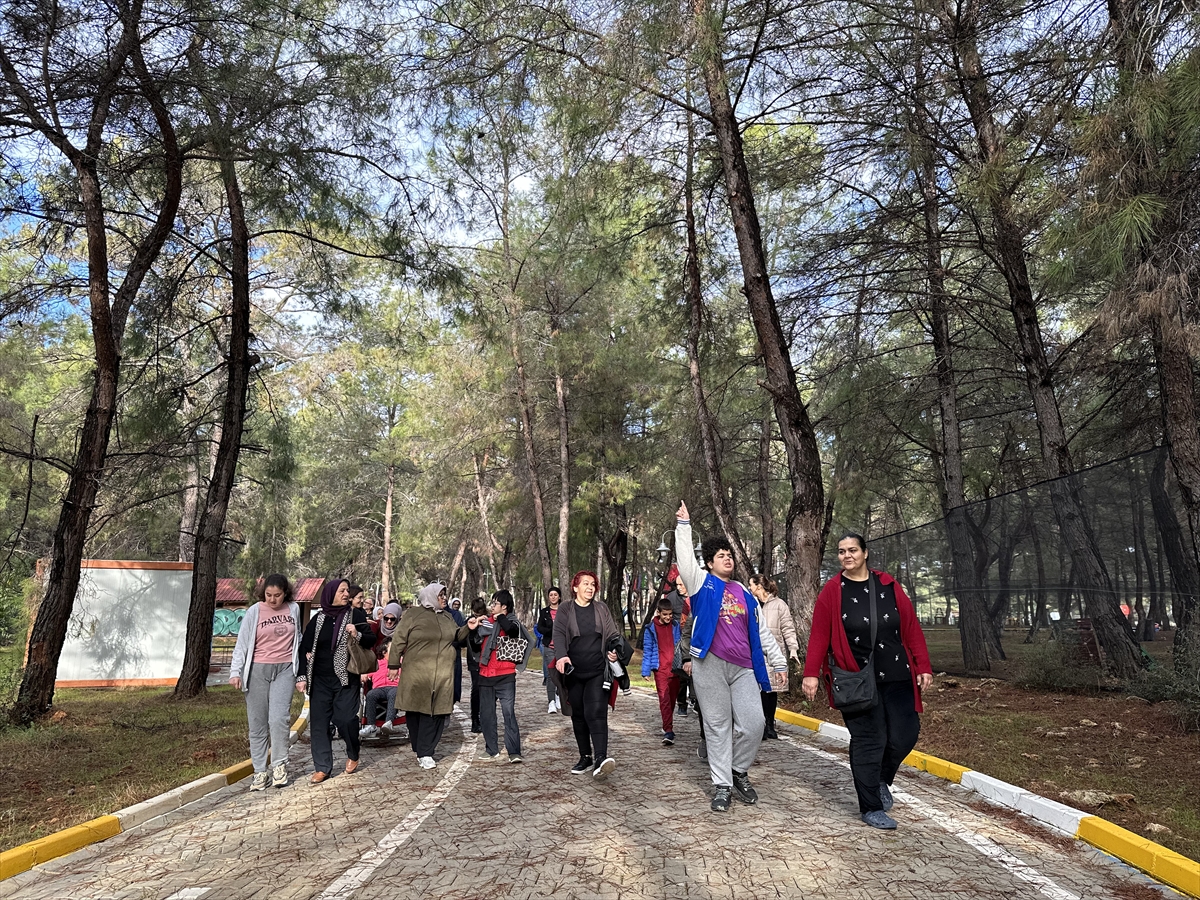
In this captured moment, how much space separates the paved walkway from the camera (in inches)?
165

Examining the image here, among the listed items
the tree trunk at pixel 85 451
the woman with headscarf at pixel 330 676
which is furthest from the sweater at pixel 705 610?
the tree trunk at pixel 85 451

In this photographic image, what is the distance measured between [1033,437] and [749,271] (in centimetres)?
1076

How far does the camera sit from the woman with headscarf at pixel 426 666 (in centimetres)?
796

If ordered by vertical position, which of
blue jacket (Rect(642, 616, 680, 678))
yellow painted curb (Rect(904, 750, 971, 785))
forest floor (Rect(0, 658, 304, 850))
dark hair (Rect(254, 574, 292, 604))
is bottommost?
yellow painted curb (Rect(904, 750, 971, 785))

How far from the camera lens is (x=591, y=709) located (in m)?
7.26

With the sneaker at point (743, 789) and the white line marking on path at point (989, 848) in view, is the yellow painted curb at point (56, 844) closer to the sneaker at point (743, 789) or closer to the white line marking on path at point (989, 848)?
the sneaker at point (743, 789)

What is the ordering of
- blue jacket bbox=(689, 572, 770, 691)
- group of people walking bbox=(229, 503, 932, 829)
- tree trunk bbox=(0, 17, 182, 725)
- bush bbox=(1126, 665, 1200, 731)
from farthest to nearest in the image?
tree trunk bbox=(0, 17, 182, 725), bush bbox=(1126, 665, 1200, 731), blue jacket bbox=(689, 572, 770, 691), group of people walking bbox=(229, 503, 932, 829)

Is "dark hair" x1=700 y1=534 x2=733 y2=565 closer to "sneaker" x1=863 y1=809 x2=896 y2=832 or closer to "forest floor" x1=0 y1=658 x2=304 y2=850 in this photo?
"sneaker" x1=863 y1=809 x2=896 y2=832

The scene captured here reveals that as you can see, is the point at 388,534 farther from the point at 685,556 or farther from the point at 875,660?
the point at 875,660

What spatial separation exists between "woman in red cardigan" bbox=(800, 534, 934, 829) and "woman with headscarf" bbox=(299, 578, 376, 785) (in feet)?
14.2

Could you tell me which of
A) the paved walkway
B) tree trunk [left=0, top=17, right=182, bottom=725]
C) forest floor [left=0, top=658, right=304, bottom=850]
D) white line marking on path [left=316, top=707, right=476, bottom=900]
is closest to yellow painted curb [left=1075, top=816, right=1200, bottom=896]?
the paved walkway

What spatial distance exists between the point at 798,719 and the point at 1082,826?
5.29 meters

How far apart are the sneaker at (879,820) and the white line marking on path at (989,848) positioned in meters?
0.36

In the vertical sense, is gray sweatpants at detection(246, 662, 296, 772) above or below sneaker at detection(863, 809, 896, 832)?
above
